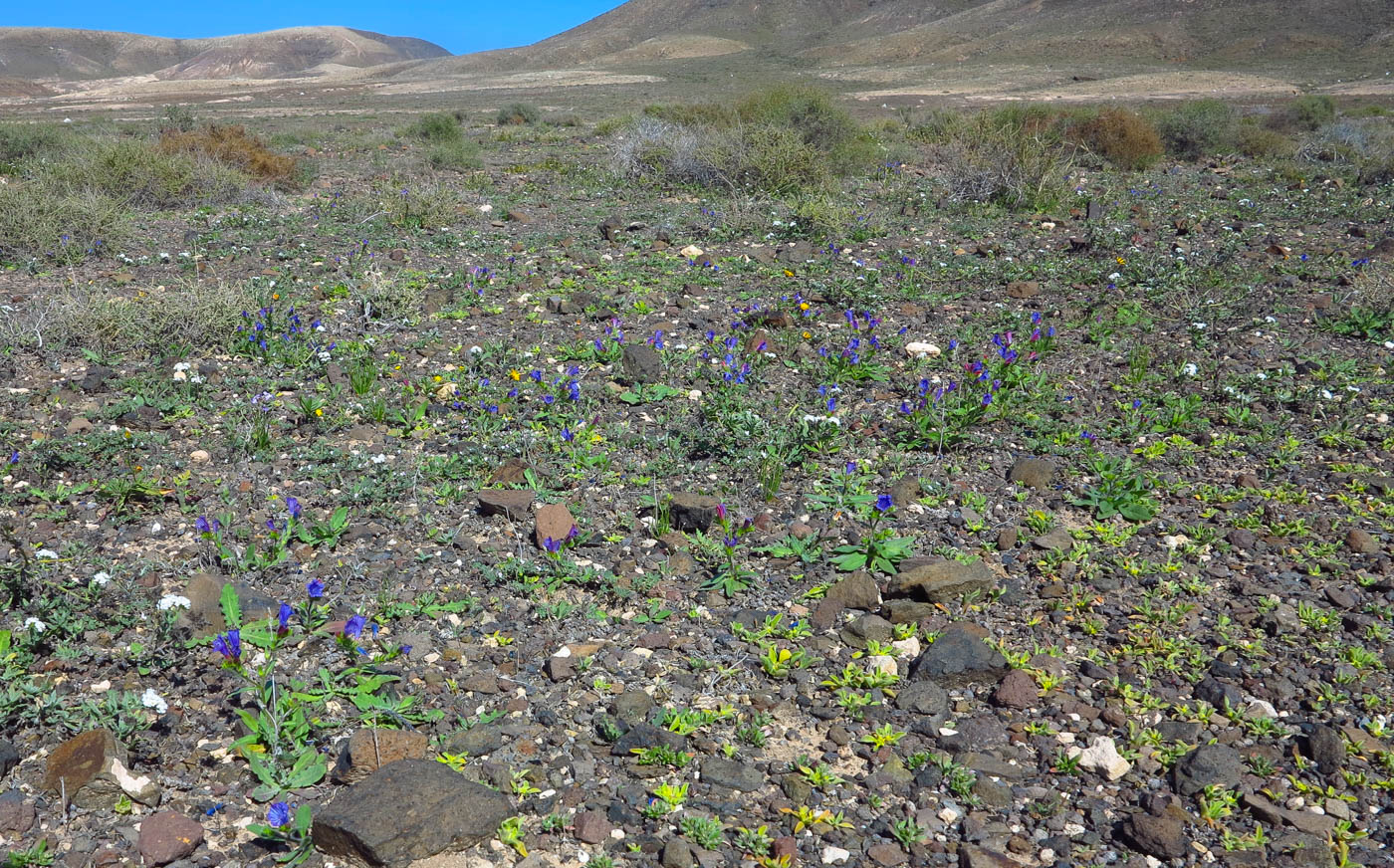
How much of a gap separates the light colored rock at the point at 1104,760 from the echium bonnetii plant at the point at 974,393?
6.03 feet

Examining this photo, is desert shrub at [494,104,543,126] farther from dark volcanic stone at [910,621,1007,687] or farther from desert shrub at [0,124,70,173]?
dark volcanic stone at [910,621,1007,687]

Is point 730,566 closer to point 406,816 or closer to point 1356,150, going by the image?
point 406,816

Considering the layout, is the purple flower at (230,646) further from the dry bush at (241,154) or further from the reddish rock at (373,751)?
the dry bush at (241,154)

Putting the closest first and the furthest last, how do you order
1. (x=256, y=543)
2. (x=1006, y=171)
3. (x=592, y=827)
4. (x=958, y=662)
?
(x=592, y=827) < (x=958, y=662) < (x=256, y=543) < (x=1006, y=171)

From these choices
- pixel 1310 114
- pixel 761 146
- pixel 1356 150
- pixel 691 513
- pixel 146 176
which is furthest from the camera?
pixel 1310 114

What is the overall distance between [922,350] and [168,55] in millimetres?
149044

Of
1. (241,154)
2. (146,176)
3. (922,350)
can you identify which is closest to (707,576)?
(922,350)

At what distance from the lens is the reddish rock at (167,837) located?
2.08 meters

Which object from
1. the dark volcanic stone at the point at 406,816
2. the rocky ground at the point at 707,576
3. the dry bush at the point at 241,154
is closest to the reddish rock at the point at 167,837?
the rocky ground at the point at 707,576

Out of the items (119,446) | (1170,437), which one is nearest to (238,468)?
(119,446)

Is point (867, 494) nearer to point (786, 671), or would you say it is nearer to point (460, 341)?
point (786, 671)

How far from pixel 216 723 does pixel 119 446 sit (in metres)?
2.19

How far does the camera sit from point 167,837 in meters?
2.12

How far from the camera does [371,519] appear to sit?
3.67m
